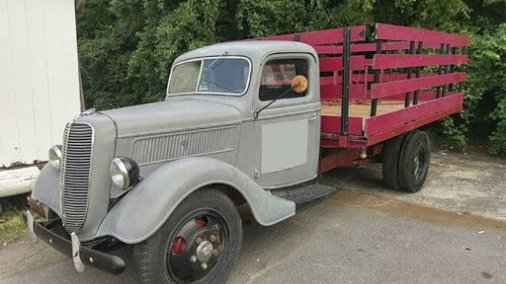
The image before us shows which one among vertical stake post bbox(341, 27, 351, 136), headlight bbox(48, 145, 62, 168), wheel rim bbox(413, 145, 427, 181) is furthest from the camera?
wheel rim bbox(413, 145, 427, 181)

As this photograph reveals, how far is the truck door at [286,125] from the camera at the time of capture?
4484 millimetres

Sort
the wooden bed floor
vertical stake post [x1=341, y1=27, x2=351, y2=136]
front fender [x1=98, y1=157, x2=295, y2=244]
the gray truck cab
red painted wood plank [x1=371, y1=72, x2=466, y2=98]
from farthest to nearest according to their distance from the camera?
the wooden bed floor → red painted wood plank [x1=371, y1=72, x2=466, y2=98] → vertical stake post [x1=341, y1=27, x2=351, y2=136] → the gray truck cab → front fender [x1=98, y1=157, x2=295, y2=244]

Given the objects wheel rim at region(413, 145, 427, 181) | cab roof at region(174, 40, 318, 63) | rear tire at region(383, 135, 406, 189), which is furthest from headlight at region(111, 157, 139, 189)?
wheel rim at region(413, 145, 427, 181)

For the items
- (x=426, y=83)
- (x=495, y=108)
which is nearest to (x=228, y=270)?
(x=426, y=83)

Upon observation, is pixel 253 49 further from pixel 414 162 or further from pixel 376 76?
pixel 414 162

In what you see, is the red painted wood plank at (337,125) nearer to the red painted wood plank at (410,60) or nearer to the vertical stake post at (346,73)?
the vertical stake post at (346,73)

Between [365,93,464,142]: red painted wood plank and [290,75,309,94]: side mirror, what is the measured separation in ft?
2.56

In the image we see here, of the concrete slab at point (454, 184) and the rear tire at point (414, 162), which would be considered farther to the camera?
the rear tire at point (414, 162)

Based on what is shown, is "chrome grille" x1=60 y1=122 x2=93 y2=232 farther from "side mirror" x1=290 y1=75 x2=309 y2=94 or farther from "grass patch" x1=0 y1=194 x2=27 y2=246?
"side mirror" x1=290 y1=75 x2=309 y2=94

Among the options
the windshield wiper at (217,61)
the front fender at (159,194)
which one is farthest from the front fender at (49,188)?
the windshield wiper at (217,61)

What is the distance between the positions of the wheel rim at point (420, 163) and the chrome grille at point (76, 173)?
4.31 meters

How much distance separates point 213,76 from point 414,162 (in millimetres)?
2988

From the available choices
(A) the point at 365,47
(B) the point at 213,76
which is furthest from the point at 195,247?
(A) the point at 365,47

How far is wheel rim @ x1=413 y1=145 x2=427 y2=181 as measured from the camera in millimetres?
6360
